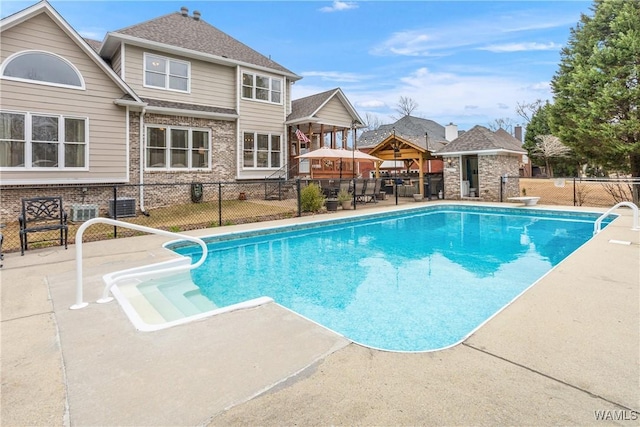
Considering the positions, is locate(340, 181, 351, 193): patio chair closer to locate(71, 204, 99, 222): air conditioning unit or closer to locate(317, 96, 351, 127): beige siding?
locate(317, 96, 351, 127): beige siding

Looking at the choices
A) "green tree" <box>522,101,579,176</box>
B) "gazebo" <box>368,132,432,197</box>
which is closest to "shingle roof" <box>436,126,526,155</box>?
"gazebo" <box>368,132,432,197</box>

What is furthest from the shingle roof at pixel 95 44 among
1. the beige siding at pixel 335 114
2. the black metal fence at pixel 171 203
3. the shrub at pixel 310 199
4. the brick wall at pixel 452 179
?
the brick wall at pixel 452 179

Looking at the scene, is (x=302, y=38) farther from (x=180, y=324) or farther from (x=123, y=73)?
(x=180, y=324)

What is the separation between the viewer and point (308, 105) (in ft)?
59.1

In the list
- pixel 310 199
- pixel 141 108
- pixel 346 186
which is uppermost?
pixel 141 108

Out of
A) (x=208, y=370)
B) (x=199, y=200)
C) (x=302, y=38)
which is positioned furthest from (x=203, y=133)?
(x=208, y=370)

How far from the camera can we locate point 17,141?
10.2 meters

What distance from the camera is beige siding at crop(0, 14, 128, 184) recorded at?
10.0m

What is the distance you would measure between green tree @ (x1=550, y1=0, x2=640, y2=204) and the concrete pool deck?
13989mm

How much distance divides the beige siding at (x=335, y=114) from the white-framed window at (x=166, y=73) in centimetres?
648

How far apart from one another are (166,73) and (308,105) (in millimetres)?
6952

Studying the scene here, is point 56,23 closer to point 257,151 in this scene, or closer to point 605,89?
point 257,151

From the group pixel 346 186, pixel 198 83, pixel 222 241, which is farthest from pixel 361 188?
pixel 222 241

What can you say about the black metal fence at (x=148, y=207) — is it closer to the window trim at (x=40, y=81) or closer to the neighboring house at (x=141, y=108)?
the neighboring house at (x=141, y=108)
